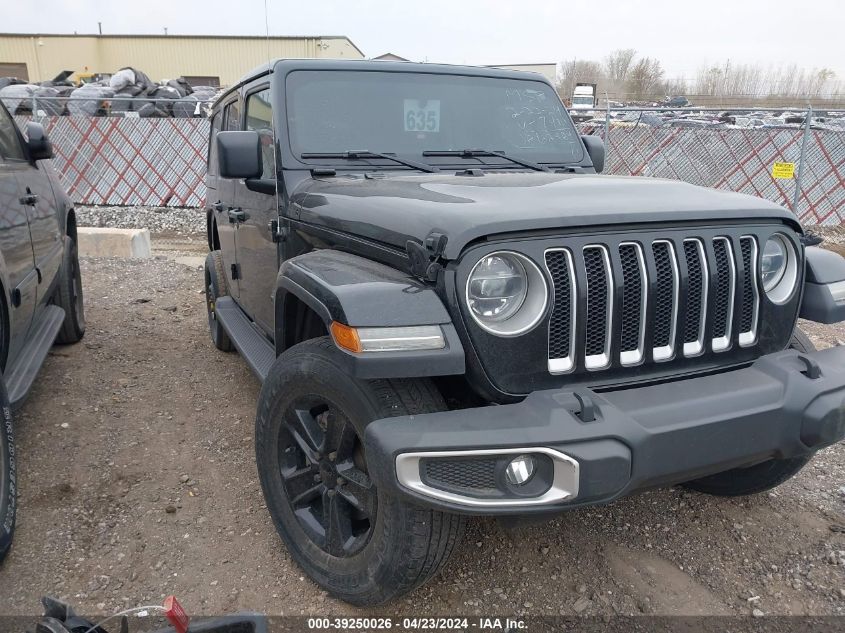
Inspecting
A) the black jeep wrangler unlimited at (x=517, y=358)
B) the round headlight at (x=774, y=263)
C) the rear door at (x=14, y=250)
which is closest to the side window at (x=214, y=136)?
the rear door at (x=14, y=250)

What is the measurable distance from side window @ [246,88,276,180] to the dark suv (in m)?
1.26

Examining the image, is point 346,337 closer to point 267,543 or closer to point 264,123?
point 267,543

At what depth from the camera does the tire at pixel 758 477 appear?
272cm

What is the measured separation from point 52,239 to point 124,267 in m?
3.96

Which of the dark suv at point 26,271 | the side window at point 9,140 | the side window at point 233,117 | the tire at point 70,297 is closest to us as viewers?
the dark suv at point 26,271

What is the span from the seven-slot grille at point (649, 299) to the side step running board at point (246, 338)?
1.43 m

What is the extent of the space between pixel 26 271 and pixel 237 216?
1.13 metres

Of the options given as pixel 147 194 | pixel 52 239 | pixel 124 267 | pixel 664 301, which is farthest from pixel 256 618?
pixel 147 194

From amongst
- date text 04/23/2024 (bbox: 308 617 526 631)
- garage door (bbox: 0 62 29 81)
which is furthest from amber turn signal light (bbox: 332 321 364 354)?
garage door (bbox: 0 62 29 81)

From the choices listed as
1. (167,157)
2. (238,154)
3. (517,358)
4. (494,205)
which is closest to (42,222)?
(238,154)

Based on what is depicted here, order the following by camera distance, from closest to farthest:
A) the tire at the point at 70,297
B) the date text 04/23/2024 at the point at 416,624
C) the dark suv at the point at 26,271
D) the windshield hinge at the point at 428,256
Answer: the windshield hinge at the point at 428,256, the date text 04/23/2024 at the point at 416,624, the dark suv at the point at 26,271, the tire at the point at 70,297

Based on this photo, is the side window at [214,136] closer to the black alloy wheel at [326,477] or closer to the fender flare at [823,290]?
the black alloy wheel at [326,477]

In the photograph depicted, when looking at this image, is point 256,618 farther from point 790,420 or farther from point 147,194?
point 147,194

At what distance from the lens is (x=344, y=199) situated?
2672 mm
